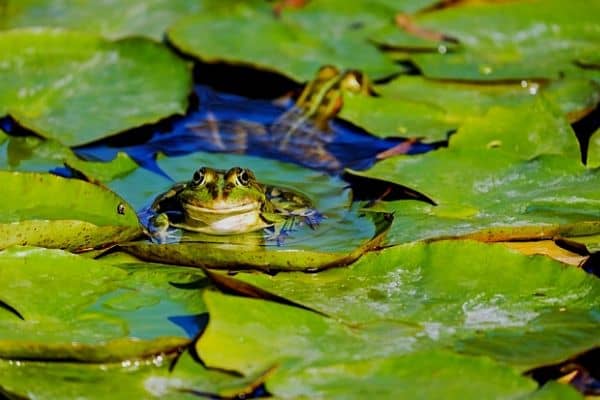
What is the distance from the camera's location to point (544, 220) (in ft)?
12.3

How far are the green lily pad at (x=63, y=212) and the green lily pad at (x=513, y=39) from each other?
2078 mm

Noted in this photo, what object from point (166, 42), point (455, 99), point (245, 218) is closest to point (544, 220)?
point (245, 218)

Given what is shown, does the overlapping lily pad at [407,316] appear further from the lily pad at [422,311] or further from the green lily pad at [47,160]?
the green lily pad at [47,160]

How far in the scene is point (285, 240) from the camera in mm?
3846

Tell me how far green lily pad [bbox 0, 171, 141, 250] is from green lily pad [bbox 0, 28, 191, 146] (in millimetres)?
818

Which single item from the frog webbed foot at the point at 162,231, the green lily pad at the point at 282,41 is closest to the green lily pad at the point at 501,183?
the frog webbed foot at the point at 162,231

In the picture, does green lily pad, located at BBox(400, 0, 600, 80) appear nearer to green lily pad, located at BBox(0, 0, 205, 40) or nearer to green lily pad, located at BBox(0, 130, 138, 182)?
green lily pad, located at BBox(0, 0, 205, 40)

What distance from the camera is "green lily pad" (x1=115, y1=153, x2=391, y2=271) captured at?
3444 millimetres

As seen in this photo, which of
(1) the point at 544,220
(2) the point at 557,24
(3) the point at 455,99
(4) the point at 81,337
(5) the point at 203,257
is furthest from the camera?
(2) the point at 557,24

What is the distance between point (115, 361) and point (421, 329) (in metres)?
0.86

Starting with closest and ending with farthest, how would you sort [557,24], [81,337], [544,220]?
[81,337], [544,220], [557,24]

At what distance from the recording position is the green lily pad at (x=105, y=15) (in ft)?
19.4

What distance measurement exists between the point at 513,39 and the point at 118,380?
341 centimetres

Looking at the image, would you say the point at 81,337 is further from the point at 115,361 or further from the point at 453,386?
the point at 453,386
